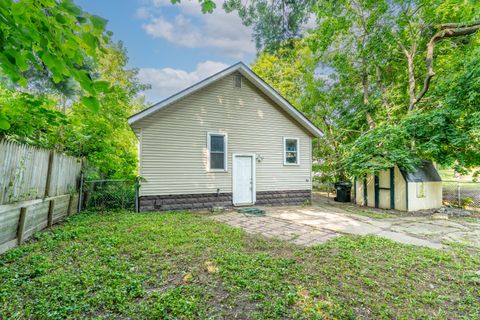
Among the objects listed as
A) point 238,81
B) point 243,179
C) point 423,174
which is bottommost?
point 243,179

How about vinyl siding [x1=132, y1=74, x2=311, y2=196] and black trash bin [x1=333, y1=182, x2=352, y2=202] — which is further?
black trash bin [x1=333, y1=182, x2=352, y2=202]

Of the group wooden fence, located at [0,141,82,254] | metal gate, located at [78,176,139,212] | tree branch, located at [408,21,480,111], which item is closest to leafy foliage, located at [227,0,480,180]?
tree branch, located at [408,21,480,111]

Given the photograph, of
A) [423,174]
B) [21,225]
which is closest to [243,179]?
[21,225]

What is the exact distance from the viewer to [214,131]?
29.0 ft

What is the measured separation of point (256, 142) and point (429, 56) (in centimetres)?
853

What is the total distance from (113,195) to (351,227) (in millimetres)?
7652

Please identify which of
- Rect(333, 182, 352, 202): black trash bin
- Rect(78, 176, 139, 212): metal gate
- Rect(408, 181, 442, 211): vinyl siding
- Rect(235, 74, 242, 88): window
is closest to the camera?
Rect(78, 176, 139, 212): metal gate

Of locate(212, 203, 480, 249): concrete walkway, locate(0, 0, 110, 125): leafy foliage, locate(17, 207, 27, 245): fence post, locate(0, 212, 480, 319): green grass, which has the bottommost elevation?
locate(0, 212, 480, 319): green grass

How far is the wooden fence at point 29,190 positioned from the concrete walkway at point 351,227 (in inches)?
163

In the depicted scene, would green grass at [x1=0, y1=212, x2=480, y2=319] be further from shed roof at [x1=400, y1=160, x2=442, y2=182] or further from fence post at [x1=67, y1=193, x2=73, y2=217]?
shed roof at [x1=400, y1=160, x2=442, y2=182]

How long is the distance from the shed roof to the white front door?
5.68 meters

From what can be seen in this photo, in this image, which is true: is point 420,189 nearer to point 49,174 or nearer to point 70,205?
point 49,174

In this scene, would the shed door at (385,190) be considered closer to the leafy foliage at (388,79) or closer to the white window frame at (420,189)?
the white window frame at (420,189)

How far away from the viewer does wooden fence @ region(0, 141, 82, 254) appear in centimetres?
376
